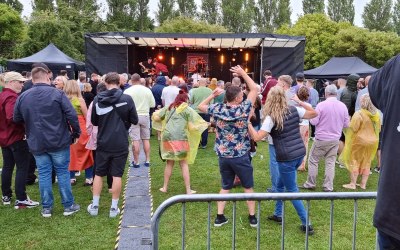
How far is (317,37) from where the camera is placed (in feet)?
130

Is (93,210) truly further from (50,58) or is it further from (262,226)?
(50,58)

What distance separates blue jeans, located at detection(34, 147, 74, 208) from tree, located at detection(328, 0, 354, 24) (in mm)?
51320

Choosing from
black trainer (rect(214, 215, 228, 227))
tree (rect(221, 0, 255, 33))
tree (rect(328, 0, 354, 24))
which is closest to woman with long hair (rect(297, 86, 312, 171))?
black trainer (rect(214, 215, 228, 227))

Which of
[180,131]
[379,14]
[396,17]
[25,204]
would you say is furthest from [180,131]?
[396,17]

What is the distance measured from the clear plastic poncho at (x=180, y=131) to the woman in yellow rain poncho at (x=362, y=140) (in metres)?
2.51

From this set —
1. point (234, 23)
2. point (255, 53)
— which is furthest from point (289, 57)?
point (234, 23)

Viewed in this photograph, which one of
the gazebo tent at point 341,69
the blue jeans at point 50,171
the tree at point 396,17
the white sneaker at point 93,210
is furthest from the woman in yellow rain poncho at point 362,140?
the tree at point 396,17

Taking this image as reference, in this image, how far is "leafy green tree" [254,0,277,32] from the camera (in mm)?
52125

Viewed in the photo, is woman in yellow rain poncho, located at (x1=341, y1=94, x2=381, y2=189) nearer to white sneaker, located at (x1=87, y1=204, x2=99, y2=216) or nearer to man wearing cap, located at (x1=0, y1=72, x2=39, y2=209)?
white sneaker, located at (x1=87, y1=204, x2=99, y2=216)

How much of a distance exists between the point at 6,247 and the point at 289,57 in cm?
1349

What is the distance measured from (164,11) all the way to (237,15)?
9354 mm

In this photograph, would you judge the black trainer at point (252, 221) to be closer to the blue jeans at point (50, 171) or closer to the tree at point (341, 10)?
the blue jeans at point (50, 171)

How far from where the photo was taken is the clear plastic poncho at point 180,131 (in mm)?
6043

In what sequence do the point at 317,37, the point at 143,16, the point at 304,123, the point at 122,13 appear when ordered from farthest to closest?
the point at 143,16, the point at 122,13, the point at 317,37, the point at 304,123
